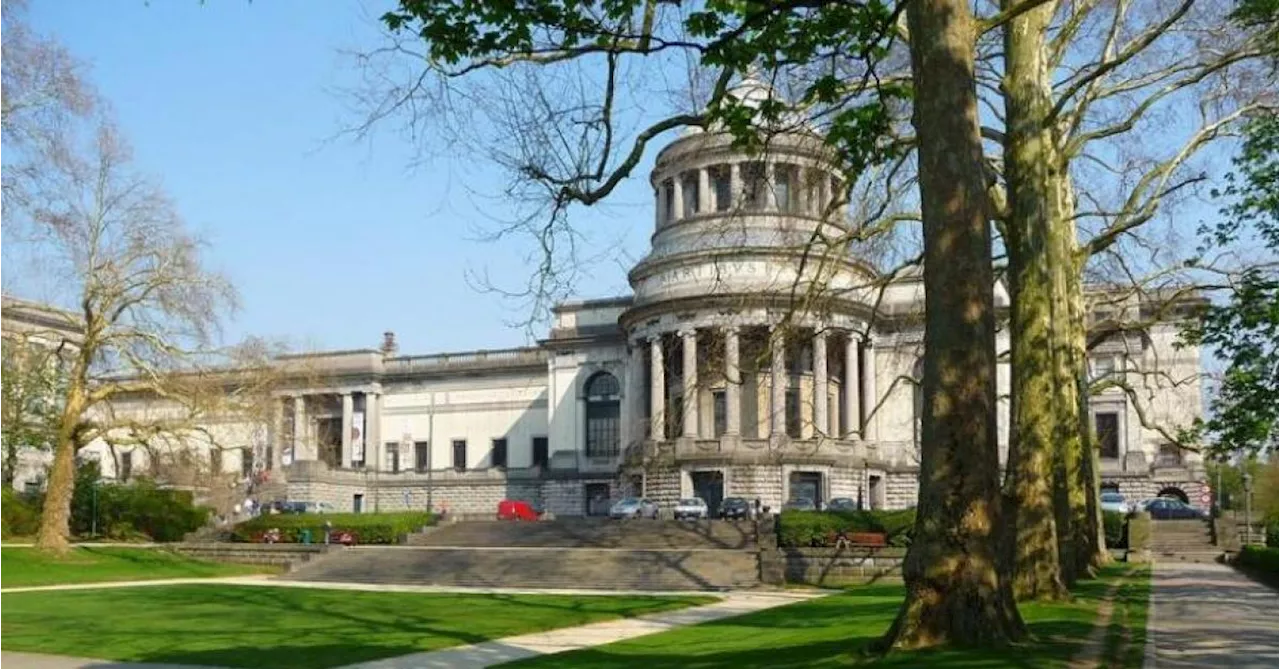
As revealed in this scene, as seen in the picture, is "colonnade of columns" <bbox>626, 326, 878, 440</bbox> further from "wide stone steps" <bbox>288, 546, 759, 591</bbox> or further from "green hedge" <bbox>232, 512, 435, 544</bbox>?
"wide stone steps" <bbox>288, 546, 759, 591</bbox>

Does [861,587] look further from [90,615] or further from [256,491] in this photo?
[256,491]

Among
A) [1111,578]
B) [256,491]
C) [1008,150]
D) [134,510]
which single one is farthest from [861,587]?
[256,491]

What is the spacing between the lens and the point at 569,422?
9125 cm

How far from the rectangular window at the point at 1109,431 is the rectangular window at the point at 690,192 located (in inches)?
1126

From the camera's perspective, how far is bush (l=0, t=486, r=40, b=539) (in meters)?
56.2

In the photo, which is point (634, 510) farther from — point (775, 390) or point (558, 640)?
point (558, 640)

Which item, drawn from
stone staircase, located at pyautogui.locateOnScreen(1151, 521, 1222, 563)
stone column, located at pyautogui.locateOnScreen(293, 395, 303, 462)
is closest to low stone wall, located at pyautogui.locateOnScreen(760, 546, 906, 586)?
stone staircase, located at pyautogui.locateOnScreen(1151, 521, 1222, 563)

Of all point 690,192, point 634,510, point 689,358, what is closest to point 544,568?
point 634,510

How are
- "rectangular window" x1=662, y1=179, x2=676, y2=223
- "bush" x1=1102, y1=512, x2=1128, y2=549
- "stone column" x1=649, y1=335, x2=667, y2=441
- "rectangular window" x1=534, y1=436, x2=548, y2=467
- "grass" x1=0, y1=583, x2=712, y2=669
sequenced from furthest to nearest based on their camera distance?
"rectangular window" x1=534, y1=436, x2=548, y2=467
"rectangular window" x1=662, y1=179, x2=676, y2=223
"stone column" x1=649, y1=335, x2=667, y2=441
"bush" x1=1102, y1=512, x2=1128, y2=549
"grass" x1=0, y1=583, x2=712, y2=669

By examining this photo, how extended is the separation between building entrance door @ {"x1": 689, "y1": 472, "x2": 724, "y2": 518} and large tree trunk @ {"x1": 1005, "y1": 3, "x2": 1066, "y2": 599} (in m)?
48.4

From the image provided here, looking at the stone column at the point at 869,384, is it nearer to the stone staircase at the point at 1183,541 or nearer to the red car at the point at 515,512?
the red car at the point at 515,512

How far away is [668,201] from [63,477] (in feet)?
158

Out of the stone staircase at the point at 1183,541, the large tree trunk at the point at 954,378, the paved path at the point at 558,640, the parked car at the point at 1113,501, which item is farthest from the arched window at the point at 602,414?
the large tree trunk at the point at 954,378

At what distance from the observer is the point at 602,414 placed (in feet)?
297
